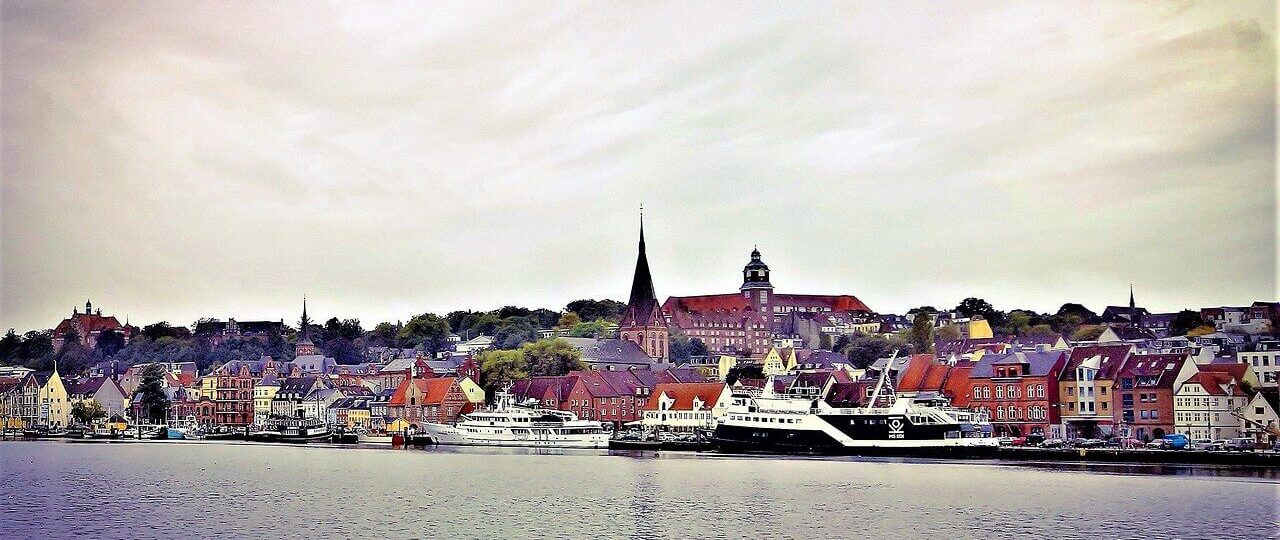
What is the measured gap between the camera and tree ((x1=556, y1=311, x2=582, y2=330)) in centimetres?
17175

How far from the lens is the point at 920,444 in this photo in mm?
70688

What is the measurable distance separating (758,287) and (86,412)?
250 feet

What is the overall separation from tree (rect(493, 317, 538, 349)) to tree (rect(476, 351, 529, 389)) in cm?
3334

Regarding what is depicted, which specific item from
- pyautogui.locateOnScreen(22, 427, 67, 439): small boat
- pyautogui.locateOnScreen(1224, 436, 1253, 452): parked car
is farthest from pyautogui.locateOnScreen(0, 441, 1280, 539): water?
pyautogui.locateOnScreen(22, 427, 67, 439): small boat

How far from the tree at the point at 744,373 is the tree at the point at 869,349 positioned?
41.9 ft

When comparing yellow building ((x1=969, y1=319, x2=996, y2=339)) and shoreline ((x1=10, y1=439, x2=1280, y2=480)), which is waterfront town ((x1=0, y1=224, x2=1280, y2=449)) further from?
shoreline ((x1=10, y1=439, x2=1280, y2=480))

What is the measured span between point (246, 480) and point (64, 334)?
13405 cm

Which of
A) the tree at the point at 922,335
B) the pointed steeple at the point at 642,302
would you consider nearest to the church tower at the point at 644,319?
the pointed steeple at the point at 642,302

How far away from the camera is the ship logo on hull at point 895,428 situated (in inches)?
2813

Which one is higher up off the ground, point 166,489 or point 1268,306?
point 1268,306

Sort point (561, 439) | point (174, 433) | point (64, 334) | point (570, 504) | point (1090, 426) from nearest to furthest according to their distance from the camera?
point (570, 504) < point (1090, 426) < point (561, 439) < point (174, 433) < point (64, 334)

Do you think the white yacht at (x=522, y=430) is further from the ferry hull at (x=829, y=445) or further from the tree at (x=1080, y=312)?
the tree at (x=1080, y=312)

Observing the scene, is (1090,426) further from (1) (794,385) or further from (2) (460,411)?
(2) (460,411)

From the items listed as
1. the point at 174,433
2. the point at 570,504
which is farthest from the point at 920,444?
the point at 174,433
